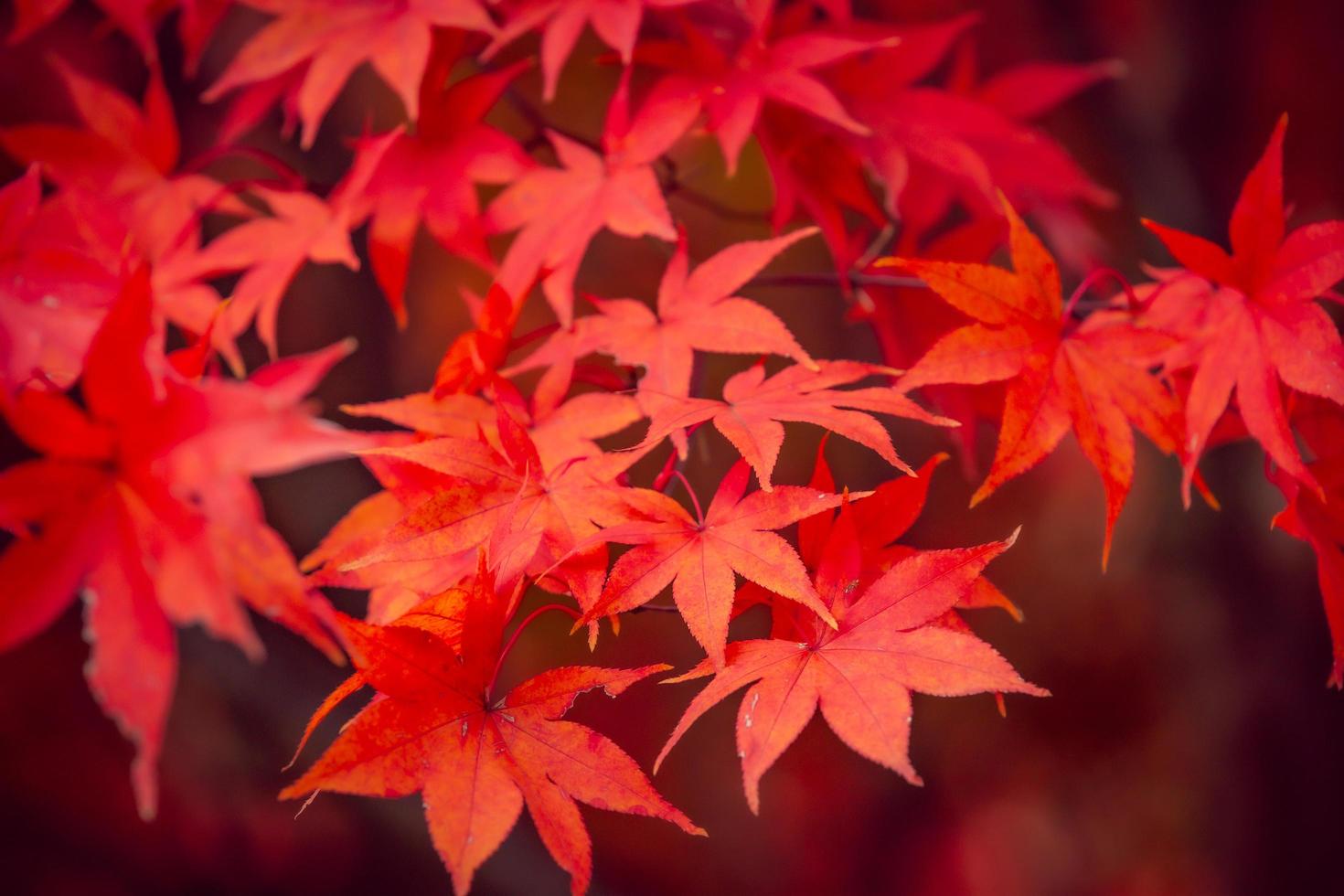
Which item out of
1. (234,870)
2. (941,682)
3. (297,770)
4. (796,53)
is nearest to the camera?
(941,682)

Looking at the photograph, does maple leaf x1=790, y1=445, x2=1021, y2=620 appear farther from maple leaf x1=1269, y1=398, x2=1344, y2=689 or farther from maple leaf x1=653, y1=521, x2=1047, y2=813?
maple leaf x1=1269, y1=398, x2=1344, y2=689

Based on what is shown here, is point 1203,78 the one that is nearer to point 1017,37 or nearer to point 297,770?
point 1017,37

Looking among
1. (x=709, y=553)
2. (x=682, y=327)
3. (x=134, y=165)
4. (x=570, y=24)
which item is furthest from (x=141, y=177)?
(x=709, y=553)

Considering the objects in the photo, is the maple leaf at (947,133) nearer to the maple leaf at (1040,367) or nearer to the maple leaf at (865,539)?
the maple leaf at (1040,367)

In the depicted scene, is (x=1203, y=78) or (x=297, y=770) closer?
(x=297, y=770)

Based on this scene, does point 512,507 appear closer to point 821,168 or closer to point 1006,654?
point 821,168

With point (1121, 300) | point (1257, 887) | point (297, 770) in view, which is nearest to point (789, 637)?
point (1121, 300)
